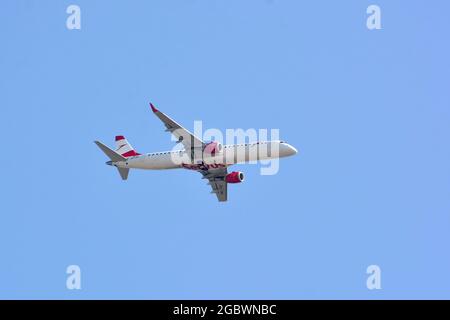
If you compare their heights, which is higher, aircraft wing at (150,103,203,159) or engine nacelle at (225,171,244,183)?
aircraft wing at (150,103,203,159)

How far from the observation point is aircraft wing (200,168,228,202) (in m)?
102

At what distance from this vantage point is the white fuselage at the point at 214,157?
94875mm

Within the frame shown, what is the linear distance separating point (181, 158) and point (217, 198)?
8.58 metres

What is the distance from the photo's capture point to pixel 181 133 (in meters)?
96.8

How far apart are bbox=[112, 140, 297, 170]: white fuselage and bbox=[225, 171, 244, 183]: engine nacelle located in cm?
207

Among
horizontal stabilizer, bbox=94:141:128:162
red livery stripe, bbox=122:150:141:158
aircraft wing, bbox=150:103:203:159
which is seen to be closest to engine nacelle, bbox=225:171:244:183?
aircraft wing, bbox=150:103:203:159

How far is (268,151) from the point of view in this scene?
311ft

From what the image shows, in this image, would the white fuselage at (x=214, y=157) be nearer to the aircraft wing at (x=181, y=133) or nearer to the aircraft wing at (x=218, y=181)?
the aircraft wing at (x=181, y=133)

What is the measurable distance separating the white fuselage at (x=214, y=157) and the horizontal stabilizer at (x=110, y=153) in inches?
17.5

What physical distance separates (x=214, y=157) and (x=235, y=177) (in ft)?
13.3

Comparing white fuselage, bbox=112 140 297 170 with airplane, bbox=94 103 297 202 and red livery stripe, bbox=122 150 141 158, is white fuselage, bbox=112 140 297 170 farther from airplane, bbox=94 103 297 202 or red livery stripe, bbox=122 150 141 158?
red livery stripe, bbox=122 150 141 158

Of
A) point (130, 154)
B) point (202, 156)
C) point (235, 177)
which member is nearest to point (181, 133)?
point (202, 156)

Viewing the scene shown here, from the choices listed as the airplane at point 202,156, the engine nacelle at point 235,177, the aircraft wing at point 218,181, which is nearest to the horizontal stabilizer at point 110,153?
the airplane at point 202,156
